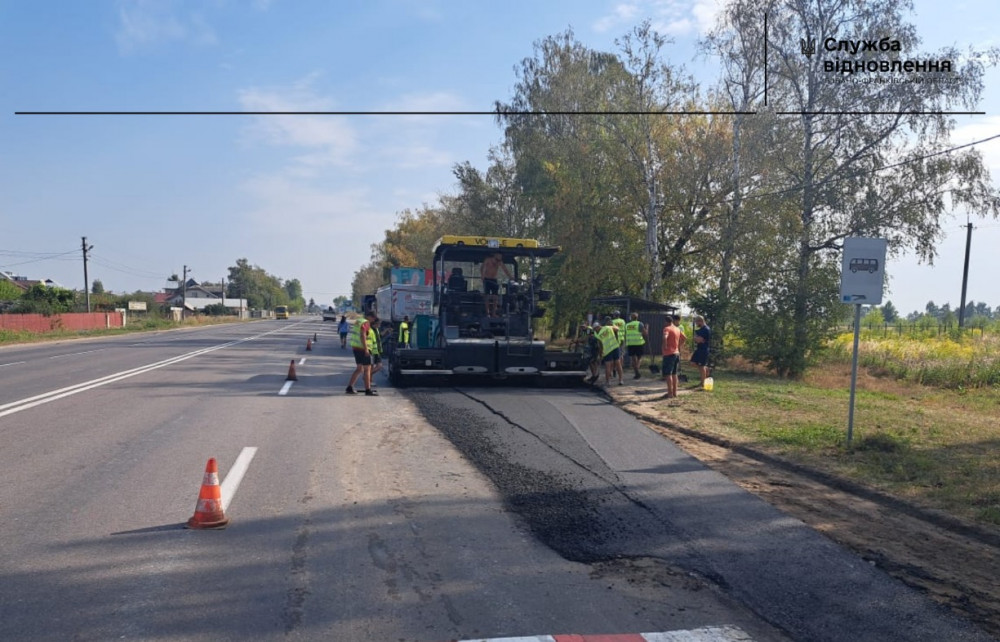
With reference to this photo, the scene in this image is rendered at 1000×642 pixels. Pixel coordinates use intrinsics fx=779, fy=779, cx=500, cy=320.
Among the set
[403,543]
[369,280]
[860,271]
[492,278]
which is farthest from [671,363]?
[369,280]

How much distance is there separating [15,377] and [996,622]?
20056 millimetres

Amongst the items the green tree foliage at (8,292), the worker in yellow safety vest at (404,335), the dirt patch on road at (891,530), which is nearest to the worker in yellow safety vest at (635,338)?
the worker in yellow safety vest at (404,335)

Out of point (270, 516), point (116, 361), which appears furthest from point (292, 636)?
point (116, 361)

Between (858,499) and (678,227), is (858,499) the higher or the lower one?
the lower one

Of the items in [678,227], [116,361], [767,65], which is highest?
[767,65]

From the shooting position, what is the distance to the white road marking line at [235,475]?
23.5 feet

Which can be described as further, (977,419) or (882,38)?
(882,38)

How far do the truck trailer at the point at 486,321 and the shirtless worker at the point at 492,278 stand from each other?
0.9 inches

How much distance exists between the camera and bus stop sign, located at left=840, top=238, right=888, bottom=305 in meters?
10.1

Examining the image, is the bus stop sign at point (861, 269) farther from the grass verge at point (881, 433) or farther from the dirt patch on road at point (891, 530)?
the dirt patch on road at point (891, 530)

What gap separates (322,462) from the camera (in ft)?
29.1

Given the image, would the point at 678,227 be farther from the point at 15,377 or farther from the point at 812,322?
the point at 15,377

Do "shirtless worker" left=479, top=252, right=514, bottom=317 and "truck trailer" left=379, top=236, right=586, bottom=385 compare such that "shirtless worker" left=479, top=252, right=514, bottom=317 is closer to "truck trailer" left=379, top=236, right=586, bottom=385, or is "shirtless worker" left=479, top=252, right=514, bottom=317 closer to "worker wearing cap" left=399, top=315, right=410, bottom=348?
"truck trailer" left=379, top=236, right=586, bottom=385

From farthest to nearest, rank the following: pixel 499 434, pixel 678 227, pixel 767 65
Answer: pixel 678 227, pixel 767 65, pixel 499 434
